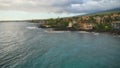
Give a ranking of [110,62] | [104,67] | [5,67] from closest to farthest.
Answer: [5,67] < [104,67] < [110,62]

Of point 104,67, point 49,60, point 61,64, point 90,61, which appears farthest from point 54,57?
point 104,67

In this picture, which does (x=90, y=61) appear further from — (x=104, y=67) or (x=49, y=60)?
(x=49, y=60)

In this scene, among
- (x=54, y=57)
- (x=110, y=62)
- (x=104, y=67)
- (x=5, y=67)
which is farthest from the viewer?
(x=54, y=57)

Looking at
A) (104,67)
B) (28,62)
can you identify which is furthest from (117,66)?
(28,62)

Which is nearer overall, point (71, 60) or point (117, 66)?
point (117, 66)

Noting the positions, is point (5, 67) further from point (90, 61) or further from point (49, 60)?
point (90, 61)

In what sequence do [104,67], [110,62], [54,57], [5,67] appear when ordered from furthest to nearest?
[54,57] → [110,62] → [104,67] → [5,67]

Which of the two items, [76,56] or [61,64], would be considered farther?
[76,56]

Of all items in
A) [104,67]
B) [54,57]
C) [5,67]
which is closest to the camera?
[5,67]
